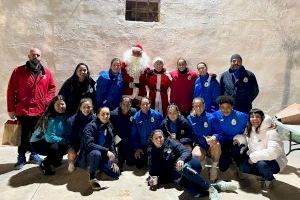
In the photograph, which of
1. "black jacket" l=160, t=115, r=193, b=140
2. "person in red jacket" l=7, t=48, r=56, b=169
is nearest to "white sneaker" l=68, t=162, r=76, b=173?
"person in red jacket" l=7, t=48, r=56, b=169

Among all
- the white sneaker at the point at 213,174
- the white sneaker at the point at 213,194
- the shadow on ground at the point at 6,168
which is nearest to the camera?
the white sneaker at the point at 213,194

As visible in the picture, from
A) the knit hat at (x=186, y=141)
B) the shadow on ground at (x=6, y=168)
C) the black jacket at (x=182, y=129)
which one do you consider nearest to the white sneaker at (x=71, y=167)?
the shadow on ground at (x=6, y=168)

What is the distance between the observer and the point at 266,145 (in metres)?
4.98

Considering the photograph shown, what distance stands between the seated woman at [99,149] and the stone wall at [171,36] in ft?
7.15

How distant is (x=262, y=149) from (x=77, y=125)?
262cm

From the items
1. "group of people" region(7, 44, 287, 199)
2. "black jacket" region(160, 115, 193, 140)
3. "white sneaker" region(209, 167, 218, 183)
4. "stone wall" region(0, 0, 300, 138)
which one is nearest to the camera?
"group of people" region(7, 44, 287, 199)

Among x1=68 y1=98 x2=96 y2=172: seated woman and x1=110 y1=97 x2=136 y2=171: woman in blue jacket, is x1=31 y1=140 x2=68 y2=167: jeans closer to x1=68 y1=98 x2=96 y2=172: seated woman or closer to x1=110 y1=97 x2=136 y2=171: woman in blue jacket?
x1=68 y1=98 x2=96 y2=172: seated woman

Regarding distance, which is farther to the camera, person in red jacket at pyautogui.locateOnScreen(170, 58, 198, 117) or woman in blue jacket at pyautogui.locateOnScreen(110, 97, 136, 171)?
person in red jacket at pyautogui.locateOnScreen(170, 58, 198, 117)

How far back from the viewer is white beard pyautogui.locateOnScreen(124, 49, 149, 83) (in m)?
6.11

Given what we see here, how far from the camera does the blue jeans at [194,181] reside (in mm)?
4535

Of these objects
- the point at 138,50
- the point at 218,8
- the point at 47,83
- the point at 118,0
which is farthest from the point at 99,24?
the point at 218,8

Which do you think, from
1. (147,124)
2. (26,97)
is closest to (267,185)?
(147,124)

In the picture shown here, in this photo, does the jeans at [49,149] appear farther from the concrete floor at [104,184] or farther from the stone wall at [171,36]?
the stone wall at [171,36]

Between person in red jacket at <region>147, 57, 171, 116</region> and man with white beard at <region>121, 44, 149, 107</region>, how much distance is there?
127mm
